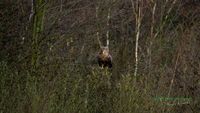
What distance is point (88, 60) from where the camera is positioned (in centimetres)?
1317

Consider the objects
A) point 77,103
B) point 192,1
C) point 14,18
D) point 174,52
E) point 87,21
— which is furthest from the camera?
point 192,1

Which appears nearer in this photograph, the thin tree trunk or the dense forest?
Result: the dense forest

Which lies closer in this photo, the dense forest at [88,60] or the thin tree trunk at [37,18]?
the dense forest at [88,60]

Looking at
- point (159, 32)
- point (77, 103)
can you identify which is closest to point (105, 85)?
point (77, 103)

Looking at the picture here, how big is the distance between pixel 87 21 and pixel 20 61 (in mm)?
1839

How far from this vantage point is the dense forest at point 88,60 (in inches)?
318

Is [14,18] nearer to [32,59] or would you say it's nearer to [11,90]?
[32,59]

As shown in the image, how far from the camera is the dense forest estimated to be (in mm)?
8078

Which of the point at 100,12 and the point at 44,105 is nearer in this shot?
the point at 44,105

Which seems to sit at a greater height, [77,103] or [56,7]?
[56,7]

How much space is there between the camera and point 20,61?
995 centimetres

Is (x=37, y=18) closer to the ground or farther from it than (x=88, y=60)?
farther from it

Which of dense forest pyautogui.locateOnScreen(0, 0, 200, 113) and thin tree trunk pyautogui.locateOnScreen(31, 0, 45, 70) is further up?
thin tree trunk pyautogui.locateOnScreen(31, 0, 45, 70)

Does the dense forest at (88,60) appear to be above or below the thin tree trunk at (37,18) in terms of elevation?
below
